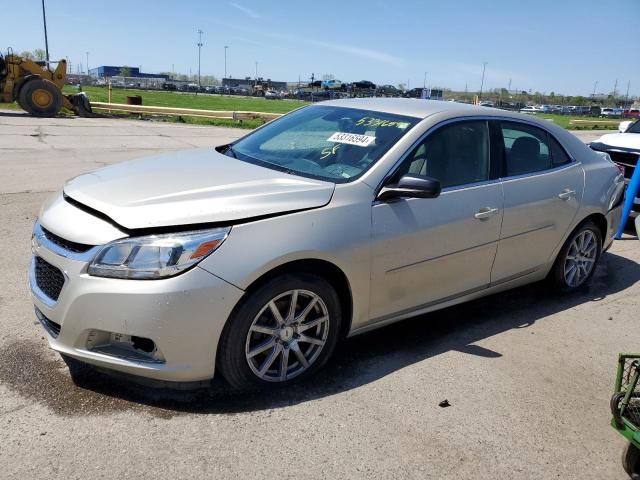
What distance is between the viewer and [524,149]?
4426 millimetres

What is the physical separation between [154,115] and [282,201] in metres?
22.9

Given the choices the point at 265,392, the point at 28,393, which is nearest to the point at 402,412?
the point at 265,392

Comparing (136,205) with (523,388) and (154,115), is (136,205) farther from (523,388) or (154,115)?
(154,115)

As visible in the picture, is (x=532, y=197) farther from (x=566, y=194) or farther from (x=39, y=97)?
(x=39, y=97)

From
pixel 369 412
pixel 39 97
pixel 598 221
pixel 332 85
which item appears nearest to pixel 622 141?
pixel 598 221

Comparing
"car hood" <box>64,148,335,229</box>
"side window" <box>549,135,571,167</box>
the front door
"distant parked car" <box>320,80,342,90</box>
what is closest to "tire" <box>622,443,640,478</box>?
the front door

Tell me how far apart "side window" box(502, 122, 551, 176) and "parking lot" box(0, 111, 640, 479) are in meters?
1.21

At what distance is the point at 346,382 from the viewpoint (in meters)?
3.37

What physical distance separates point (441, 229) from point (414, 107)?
1.00m

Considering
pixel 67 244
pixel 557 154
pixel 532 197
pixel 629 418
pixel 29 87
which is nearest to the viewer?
pixel 629 418

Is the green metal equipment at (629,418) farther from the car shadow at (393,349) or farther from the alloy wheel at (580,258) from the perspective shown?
the alloy wheel at (580,258)

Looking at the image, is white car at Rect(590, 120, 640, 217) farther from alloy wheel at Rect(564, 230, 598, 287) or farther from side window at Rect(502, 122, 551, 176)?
side window at Rect(502, 122, 551, 176)

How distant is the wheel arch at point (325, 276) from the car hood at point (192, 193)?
0.30 metres

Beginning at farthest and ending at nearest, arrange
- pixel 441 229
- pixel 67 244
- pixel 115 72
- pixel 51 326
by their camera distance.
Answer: pixel 115 72 < pixel 441 229 < pixel 51 326 < pixel 67 244
